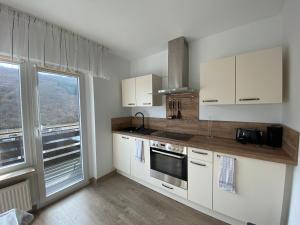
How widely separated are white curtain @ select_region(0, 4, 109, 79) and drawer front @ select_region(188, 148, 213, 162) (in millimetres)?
2036

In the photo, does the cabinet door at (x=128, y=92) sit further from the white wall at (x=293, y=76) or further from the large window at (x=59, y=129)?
the white wall at (x=293, y=76)

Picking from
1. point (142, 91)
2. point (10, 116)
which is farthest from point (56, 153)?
point (142, 91)

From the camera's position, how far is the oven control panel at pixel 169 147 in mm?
1907

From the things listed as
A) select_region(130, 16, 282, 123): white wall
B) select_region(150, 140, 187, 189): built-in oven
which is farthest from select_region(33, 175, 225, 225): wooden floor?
select_region(130, 16, 282, 123): white wall

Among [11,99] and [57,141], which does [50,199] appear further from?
[11,99]

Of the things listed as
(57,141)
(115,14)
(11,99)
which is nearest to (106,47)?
(115,14)

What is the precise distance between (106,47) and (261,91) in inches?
97.9

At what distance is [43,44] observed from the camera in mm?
1757

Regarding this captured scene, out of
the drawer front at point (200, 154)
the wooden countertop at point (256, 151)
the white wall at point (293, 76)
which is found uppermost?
the white wall at point (293, 76)

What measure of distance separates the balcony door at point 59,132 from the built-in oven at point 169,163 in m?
1.37

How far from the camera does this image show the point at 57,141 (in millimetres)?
2217

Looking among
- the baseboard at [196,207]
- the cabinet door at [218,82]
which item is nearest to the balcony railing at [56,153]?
the baseboard at [196,207]

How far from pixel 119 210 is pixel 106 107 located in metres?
1.76

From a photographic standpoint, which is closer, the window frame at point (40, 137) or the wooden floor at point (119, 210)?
the wooden floor at point (119, 210)
